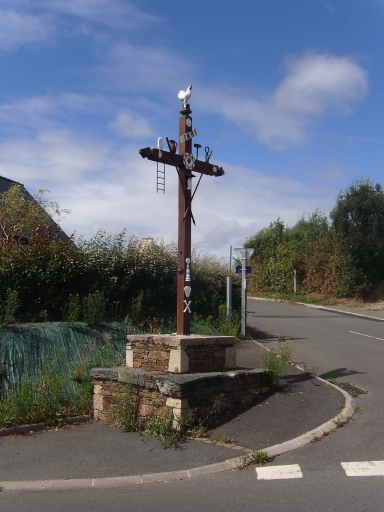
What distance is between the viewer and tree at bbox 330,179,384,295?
30859mm

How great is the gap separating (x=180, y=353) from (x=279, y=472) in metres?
2.33

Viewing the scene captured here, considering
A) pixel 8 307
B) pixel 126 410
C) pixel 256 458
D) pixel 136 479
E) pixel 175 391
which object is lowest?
pixel 136 479

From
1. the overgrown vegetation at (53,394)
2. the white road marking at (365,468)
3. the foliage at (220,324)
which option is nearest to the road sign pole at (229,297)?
the foliage at (220,324)

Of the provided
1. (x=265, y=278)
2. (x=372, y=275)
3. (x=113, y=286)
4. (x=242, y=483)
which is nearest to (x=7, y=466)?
(x=242, y=483)

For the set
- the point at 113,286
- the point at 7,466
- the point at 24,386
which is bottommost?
the point at 7,466

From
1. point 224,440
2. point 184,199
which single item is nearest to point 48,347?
point 184,199

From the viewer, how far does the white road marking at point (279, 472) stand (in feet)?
18.0

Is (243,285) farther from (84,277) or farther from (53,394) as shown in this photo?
(53,394)

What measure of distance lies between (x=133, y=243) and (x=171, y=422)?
6120 mm

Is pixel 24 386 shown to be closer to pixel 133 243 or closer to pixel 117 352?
pixel 117 352

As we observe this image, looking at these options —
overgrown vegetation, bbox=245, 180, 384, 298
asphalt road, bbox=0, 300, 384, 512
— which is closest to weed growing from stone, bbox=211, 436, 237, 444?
asphalt road, bbox=0, 300, 384, 512

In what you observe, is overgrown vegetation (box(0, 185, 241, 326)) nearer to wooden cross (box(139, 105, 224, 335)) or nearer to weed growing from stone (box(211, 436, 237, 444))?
wooden cross (box(139, 105, 224, 335))

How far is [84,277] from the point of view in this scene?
11.4 metres

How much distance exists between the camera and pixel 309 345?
14.2 m
